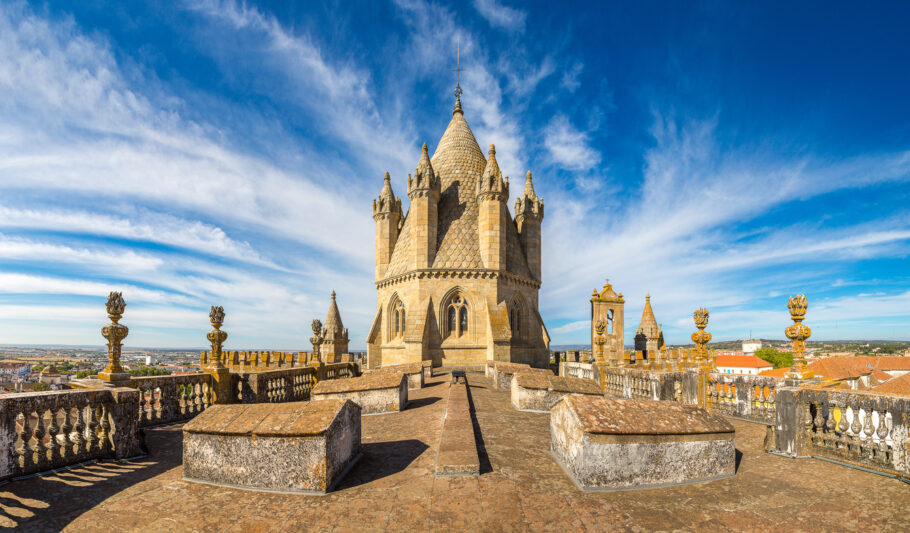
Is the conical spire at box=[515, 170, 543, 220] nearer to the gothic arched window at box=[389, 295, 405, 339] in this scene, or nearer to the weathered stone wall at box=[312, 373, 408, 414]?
the gothic arched window at box=[389, 295, 405, 339]

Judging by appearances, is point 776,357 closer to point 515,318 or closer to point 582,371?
point 515,318

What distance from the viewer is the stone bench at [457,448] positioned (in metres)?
4.82

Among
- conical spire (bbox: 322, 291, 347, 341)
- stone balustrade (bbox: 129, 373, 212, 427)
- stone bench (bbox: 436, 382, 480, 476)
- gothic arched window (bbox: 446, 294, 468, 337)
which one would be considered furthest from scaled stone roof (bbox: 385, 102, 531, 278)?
stone bench (bbox: 436, 382, 480, 476)

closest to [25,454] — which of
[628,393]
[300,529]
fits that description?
[300,529]

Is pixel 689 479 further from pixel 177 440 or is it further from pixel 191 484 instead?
pixel 177 440

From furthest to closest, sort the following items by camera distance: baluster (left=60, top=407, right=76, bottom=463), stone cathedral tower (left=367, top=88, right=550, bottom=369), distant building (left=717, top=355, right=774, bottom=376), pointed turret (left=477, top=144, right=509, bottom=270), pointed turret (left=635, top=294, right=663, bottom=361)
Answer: distant building (left=717, top=355, right=774, bottom=376), pointed turret (left=635, top=294, right=663, bottom=361), pointed turret (left=477, top=144, right=509, bottom=270), stone cathedral tower (left=367, top=88, right=550, bottom=369), baluster (left=60, top=407, right=76, bottom=463)

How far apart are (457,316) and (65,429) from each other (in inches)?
753

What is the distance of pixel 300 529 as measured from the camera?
3822 mm

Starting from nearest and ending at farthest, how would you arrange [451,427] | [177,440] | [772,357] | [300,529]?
[300,529], [451,427], [177,440], [772,357]

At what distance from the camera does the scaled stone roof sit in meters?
25.2

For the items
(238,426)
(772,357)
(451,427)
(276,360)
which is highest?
(238,426)

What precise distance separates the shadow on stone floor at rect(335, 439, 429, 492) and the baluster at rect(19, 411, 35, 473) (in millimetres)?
4385

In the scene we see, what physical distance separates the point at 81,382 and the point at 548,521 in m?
8.74

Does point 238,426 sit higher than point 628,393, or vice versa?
point 238,426
